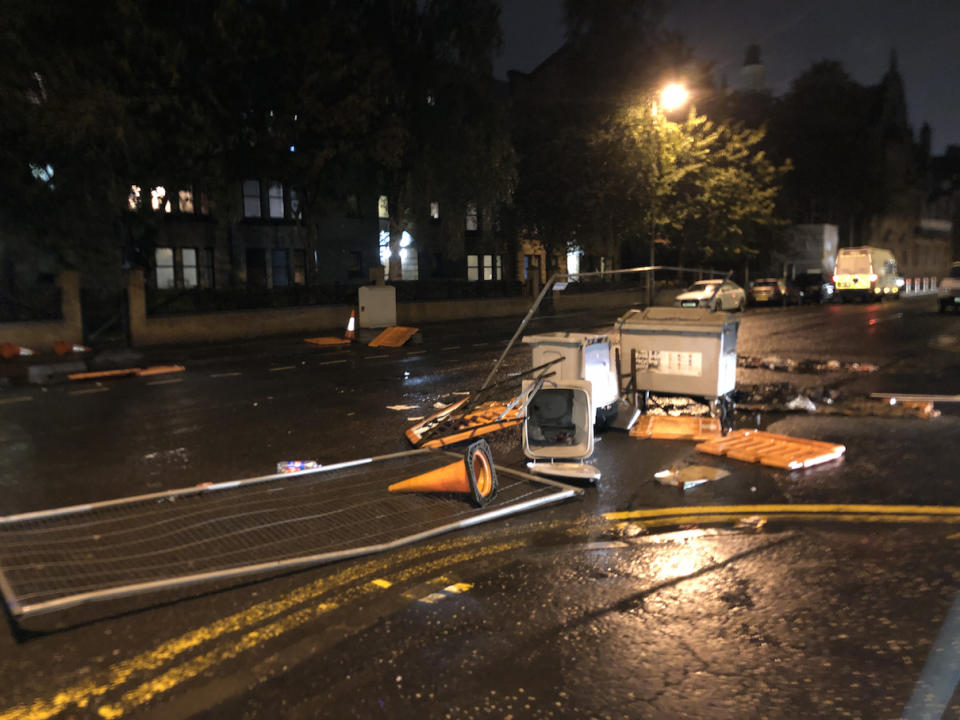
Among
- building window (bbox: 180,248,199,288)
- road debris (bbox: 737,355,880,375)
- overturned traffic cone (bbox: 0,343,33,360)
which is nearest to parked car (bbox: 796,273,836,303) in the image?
road debris (bbox: 737,355,880,375)

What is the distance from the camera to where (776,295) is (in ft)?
118

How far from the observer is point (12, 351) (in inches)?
696

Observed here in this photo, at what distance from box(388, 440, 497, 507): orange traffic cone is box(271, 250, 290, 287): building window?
2729 centimetres

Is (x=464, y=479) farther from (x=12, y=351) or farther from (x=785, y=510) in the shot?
(x=12, y=351)

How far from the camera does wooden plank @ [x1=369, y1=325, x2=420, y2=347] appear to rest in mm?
19656

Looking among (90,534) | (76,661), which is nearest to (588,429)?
A: (90,534)

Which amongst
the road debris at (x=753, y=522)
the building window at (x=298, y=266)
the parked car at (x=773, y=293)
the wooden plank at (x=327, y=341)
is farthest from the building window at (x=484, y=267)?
the road debris at (x=753, y=522)

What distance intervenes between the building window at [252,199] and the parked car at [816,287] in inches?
1027

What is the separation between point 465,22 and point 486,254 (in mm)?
16442

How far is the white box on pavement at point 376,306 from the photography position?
22.1m

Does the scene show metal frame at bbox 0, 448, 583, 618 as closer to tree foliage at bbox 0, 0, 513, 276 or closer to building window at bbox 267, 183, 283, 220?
tree foliage at bbox 0, 0, 513, 276

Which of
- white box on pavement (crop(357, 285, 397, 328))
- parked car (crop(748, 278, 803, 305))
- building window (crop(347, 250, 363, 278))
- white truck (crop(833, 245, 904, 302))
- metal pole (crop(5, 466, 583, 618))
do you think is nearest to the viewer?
metal pole (crop(5, 466, 583, 618))

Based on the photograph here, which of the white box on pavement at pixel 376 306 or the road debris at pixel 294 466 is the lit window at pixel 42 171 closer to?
the white box on pavement at pixel 376 306

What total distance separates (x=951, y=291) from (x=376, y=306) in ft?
66.8
